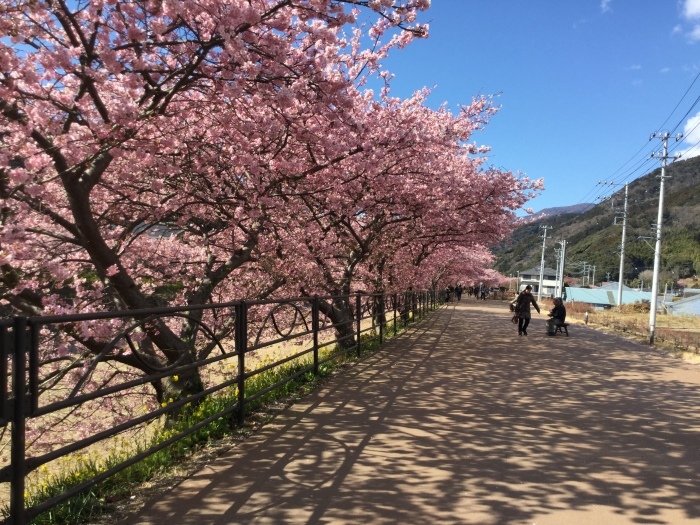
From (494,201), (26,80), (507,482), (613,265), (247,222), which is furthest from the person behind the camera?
(613,265)

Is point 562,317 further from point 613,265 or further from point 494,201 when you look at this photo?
point 613,265

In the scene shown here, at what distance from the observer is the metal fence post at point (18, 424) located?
8.45ft

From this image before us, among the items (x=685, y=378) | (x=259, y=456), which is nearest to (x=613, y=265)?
(x=685, y=378)

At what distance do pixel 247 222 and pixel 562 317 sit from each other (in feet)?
37.4

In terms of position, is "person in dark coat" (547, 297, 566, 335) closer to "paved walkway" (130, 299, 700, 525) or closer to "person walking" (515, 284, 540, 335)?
"person walking" (515, 284, 540, 335)

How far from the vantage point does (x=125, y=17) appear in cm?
496

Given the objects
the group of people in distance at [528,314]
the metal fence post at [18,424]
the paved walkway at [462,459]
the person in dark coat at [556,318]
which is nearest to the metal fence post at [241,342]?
the paved walkway at [462,459]

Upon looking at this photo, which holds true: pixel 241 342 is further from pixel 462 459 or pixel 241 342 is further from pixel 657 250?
pixel 657 250

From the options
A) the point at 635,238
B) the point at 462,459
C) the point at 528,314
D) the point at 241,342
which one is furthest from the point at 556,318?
the point at 635,238

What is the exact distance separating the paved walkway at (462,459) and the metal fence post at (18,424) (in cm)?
67

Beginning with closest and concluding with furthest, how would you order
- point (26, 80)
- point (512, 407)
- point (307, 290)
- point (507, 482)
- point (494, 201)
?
point (507, 482)
point (26, 80)
point (512, 407)
point (307, 290)
point (494, 201)

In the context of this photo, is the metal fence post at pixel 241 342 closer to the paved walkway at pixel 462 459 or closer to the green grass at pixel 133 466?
the green grass at pixel 133 466

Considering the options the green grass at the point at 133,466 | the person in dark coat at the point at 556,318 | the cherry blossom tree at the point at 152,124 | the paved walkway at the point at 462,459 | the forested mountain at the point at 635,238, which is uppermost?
the forested mountain at the point at 635,238

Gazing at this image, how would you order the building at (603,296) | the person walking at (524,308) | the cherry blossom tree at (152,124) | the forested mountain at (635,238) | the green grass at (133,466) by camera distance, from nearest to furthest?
1. the green grass at (133,466)
2. the cherry blossom tree at (152,124)
3. the person walking at (524,308)
4. the building at (603,296)
5. the forested mountain at (635,238)
